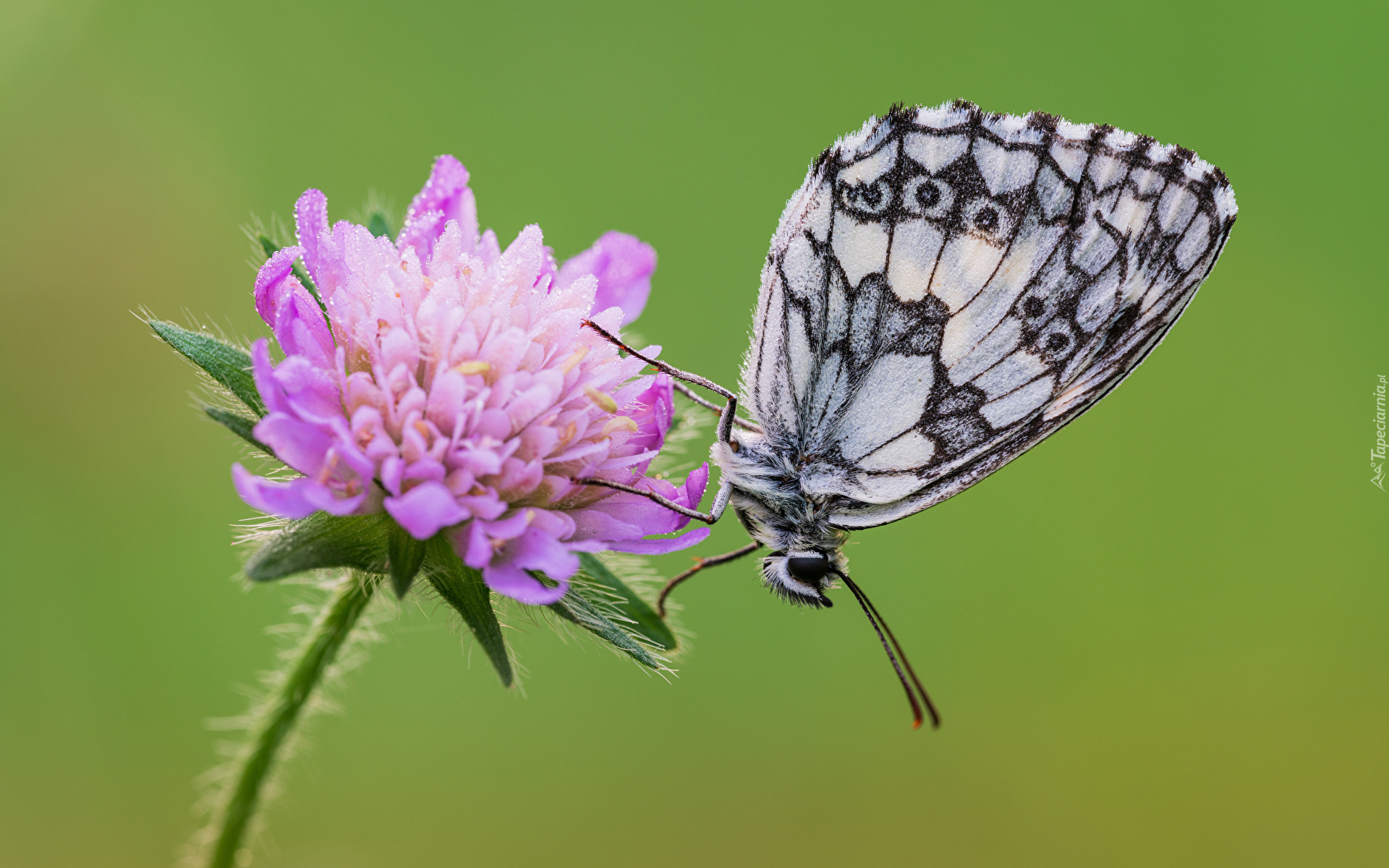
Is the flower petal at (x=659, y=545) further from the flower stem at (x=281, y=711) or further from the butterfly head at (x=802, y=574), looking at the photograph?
the flower stem at (x=281, y=711)

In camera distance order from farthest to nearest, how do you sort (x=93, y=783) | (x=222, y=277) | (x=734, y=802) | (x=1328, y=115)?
(x=1328, y=115) → (x=222, y=277) → (x=734, y=802) → (x=93, y=783)

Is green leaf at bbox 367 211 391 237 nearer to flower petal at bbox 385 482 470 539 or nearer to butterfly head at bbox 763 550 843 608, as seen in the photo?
flower petal at bbox 385 482 470 539

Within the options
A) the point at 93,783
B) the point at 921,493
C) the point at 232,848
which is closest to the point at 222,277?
the point at 93,783

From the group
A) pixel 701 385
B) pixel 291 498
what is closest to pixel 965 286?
pixel 701 385

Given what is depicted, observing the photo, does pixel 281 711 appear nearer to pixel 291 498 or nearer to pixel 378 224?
pixel 291 498

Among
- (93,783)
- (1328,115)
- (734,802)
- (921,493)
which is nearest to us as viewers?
(921,493)

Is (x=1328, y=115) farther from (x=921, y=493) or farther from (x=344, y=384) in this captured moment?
(x=344, y=384)

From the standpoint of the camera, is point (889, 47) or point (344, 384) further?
point (889, 47)
